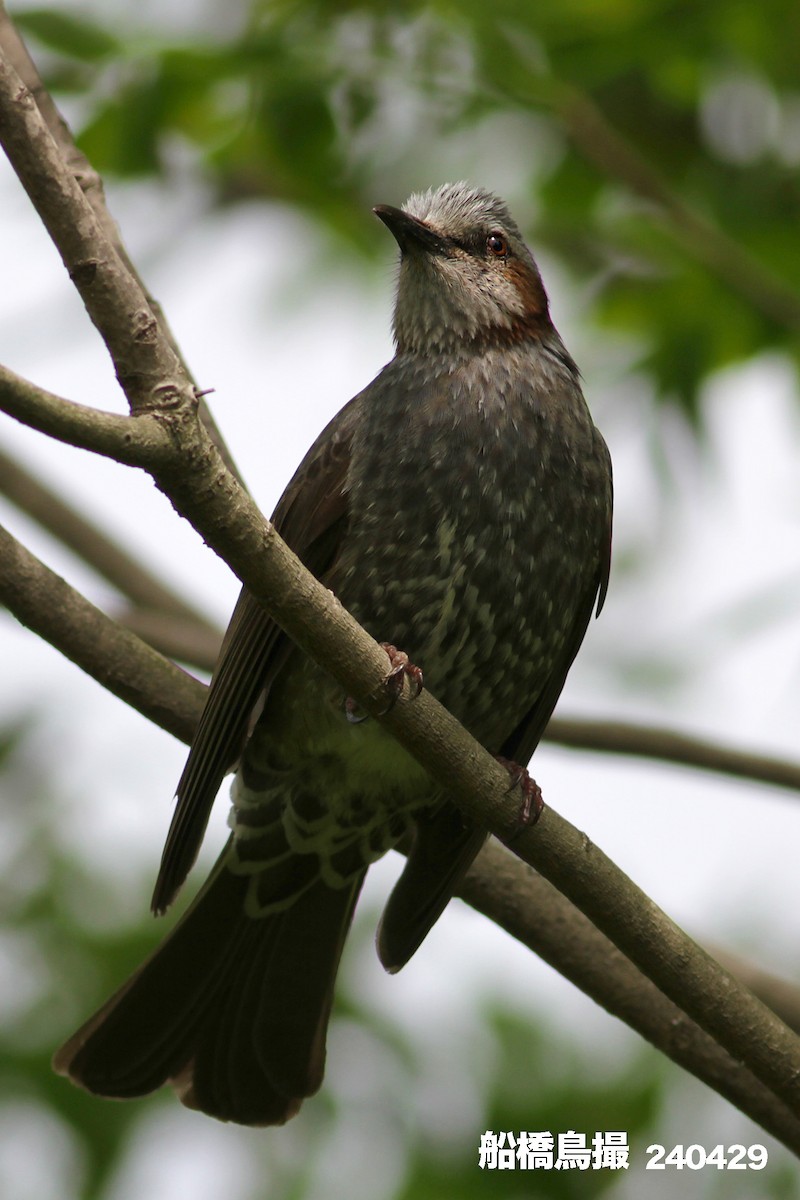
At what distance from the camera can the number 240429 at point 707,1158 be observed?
466cm

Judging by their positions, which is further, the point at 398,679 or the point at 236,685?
the point at 236,685

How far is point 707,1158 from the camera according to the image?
474cm

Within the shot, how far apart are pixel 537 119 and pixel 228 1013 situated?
9.04 ft

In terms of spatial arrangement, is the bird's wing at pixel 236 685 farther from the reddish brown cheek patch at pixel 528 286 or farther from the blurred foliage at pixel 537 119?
the blurred foliage at pixel 537 119

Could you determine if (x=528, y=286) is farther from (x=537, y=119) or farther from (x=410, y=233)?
(x=537, y=119)

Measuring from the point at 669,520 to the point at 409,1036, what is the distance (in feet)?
7.06

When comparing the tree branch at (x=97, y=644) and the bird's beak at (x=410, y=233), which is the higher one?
the bird's beak at (x=410, y=233)

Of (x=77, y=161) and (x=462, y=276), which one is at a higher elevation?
(x=462, y=276)

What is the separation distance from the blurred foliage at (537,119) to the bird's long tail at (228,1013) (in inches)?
82.4

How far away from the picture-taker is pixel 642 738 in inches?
167

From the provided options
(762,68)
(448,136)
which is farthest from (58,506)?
(762,68)

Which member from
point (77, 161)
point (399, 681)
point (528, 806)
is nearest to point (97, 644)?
point (399, 681)

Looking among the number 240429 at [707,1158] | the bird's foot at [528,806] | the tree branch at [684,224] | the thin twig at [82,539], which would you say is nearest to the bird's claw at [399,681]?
the bird's foot at [528,806]

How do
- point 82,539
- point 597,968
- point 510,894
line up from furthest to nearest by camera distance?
point 82,539
point 510,894
point 597,968
